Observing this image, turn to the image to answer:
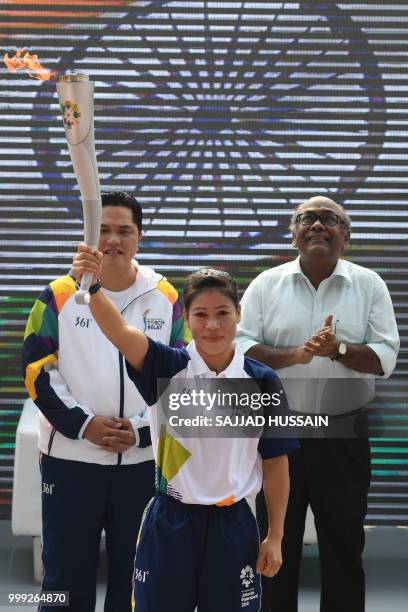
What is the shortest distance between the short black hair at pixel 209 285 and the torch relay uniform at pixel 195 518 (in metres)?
0.13

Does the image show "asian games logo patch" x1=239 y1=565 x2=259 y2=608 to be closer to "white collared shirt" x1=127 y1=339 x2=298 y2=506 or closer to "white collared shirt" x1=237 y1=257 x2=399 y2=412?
"white collared shirt" x1=127 y1=339 x2=298 y2=506

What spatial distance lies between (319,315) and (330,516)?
57cm

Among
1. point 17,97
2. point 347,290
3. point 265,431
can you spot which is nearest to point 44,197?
point 17,97

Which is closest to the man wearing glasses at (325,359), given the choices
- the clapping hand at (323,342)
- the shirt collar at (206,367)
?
the clapping hand at (323,342)

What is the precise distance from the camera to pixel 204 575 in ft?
7.13

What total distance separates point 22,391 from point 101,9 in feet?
5.23

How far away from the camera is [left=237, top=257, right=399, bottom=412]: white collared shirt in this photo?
3.04 meters

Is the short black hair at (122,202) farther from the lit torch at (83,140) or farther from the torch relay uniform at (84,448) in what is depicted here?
the lit torch at (83,140)

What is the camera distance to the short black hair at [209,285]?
2314mm

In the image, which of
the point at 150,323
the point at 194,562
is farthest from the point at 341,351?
the point at 194,562

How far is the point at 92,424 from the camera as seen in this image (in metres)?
2.75

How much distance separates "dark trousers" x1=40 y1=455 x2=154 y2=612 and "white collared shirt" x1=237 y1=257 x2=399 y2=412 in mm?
558

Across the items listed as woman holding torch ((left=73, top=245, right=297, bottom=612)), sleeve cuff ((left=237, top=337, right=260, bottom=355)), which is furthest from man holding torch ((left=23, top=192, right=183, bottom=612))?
woman holding torch ((left=73, top=245, right=297, bottom=612))

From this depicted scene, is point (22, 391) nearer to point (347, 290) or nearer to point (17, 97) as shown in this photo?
point (17, 97)
